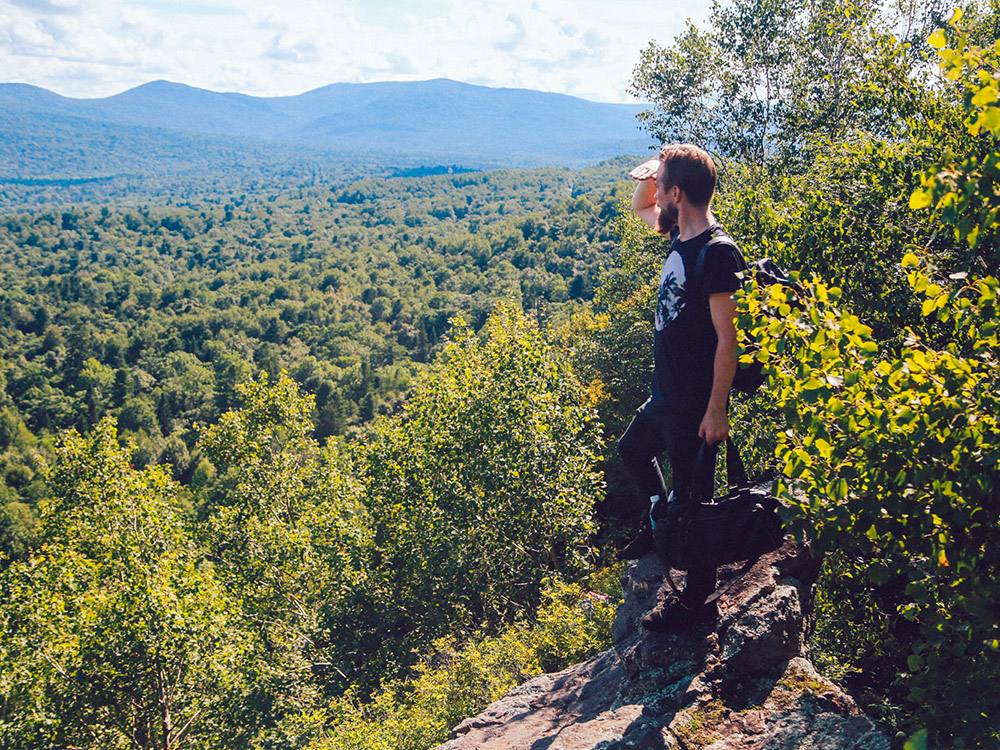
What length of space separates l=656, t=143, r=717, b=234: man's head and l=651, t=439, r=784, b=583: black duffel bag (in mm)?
1757

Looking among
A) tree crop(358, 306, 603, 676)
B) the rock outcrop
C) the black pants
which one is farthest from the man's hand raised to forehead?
tree crop(358, 306, 603, 676)

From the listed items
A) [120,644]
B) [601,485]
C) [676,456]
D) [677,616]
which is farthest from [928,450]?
[120,644]

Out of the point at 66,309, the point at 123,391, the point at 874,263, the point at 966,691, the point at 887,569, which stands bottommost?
the point at 123,391

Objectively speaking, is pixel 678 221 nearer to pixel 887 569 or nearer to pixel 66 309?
pixel 887 569

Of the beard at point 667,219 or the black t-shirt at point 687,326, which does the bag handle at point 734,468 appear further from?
the beard at point 667,219

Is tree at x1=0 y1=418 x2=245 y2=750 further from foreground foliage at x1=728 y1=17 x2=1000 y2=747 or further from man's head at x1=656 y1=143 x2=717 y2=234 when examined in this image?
foreground foliage at x1=728 y1=17 x2=1000 y2=747

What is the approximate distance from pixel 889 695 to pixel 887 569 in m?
→ 2.03

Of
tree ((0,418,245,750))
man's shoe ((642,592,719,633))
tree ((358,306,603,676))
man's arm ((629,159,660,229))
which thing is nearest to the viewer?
man's arm ((629,159,660,229))

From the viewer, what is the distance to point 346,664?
15719 millimetres

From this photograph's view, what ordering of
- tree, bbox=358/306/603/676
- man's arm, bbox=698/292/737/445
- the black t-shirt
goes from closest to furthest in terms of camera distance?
man's arm, bbox=698/292/737/445 → the black t-shirt → tree, bbox=358/306/603/676

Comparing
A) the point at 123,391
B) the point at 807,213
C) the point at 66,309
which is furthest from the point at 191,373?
the point at 807,213

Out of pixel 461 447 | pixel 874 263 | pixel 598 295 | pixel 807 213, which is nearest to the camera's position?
pixel 874 263

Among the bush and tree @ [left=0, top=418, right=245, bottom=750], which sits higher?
the bush

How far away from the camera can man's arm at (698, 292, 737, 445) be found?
156 inches
